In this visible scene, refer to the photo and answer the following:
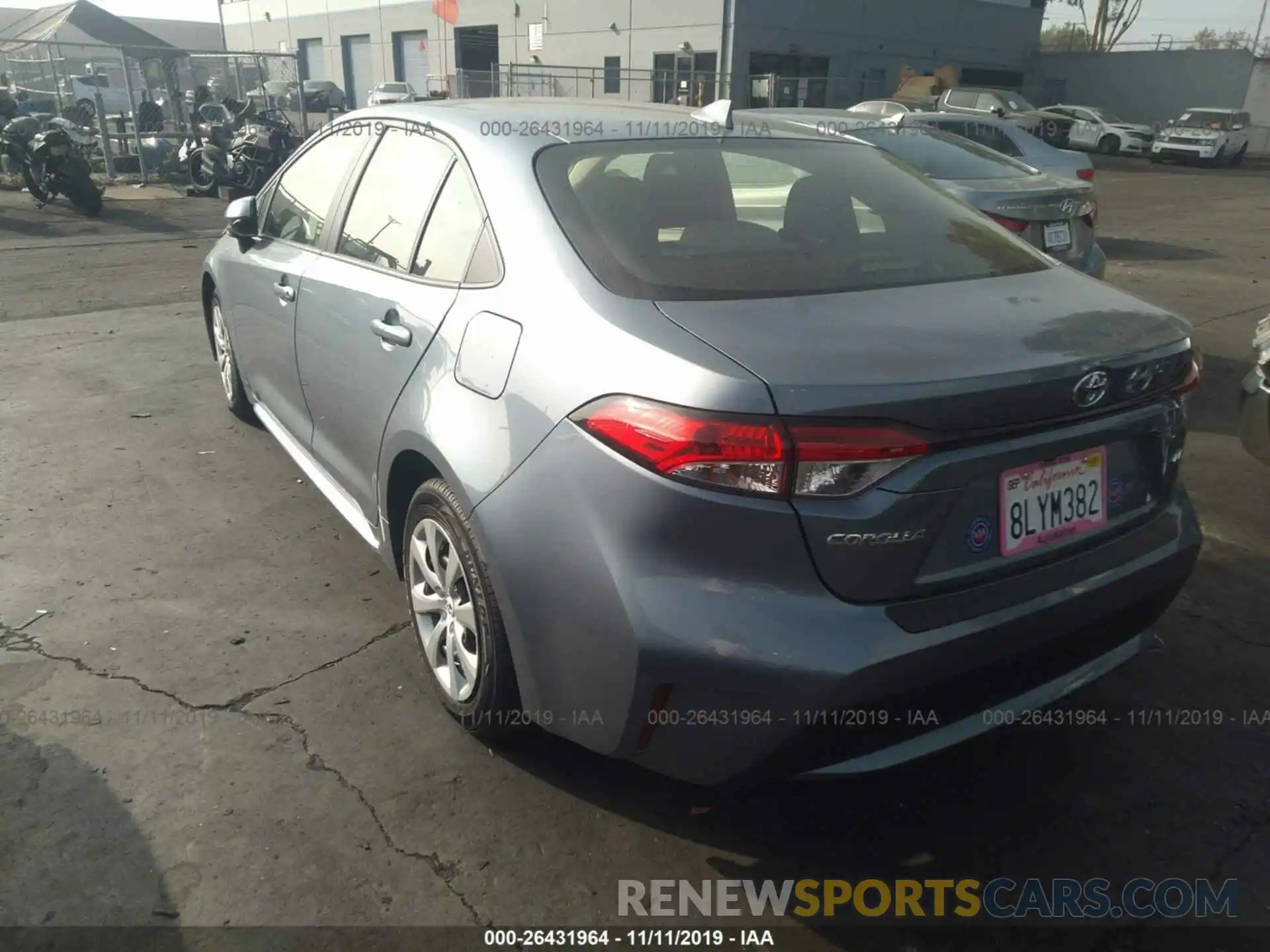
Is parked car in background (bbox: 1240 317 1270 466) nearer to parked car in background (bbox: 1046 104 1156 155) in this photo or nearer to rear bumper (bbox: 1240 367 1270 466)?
rear bumper (bbox: 1240 367 1270 466)

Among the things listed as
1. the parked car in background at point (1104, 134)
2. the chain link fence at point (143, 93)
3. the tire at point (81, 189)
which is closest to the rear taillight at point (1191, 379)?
the tire at point (81, 189)

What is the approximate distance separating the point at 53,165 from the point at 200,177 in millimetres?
2787

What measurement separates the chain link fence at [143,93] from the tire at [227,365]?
12200 mm

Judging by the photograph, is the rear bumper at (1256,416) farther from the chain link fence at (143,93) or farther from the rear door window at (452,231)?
the chain link fence at (143,93)

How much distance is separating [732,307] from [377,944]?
163cm

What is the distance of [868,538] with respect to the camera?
6.32ft

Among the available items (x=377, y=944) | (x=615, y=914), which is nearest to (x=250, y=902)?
(x=377, y=944)

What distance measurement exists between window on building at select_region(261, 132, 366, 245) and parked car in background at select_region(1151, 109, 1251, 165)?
3039cm

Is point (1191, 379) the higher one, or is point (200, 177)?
point (1191, 379)

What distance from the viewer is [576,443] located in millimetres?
2094

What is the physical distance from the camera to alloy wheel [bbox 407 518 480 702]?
8.60ft

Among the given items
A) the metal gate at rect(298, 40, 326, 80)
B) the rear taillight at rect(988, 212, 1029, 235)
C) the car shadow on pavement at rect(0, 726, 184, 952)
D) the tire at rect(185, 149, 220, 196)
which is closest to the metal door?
the metal gate at rect(298, 40, 326, 80)

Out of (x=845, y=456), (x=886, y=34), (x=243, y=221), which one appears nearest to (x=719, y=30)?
(x=886, y=34)
